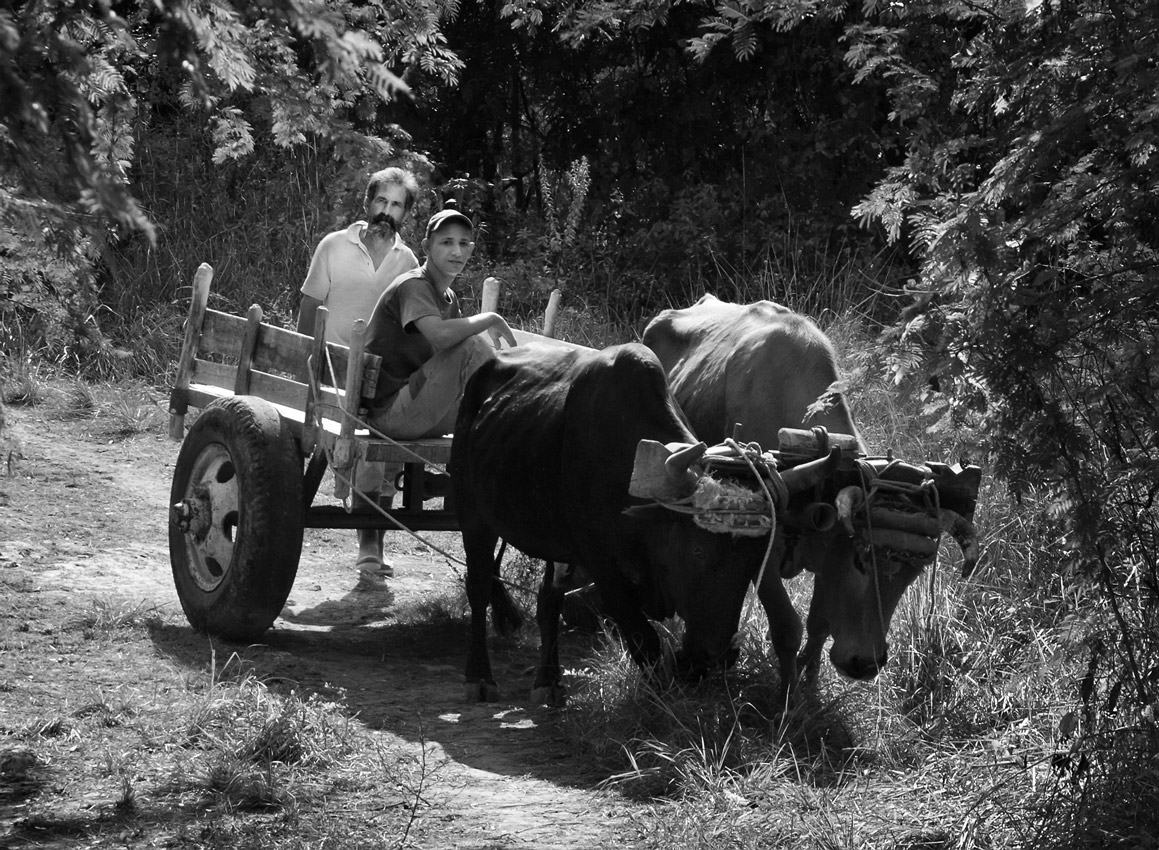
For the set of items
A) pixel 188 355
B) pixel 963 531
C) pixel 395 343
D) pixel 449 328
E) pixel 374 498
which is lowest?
pixel 374 498

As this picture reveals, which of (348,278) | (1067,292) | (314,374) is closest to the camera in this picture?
(1067,292)

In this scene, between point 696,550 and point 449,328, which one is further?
point 449,328

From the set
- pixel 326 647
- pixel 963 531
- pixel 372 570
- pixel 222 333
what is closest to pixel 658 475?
pixel 963 531

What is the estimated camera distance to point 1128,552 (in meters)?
4.35

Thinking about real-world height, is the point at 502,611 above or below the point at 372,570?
above

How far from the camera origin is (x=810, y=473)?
5227mm

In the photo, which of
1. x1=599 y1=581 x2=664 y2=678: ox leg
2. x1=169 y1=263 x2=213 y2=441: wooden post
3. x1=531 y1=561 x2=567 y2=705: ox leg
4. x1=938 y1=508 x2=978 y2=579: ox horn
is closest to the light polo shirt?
→ x1=169 y1=263 x2=213 y2=441: wooden post

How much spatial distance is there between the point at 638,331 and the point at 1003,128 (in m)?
7.11

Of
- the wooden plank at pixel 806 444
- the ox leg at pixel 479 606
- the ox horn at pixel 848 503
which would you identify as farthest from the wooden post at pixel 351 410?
the ox horn at pixel 848 503

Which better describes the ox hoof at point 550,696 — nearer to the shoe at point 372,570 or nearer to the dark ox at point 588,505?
the dark ox at point 588,505

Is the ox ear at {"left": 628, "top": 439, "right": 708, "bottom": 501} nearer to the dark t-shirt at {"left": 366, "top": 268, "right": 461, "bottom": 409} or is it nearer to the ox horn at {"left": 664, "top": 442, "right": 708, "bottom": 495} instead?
the ox horn at {"left": 664, "top": 442, "right": 708, "bottom": 495}

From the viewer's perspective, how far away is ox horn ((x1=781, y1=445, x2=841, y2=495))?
5207 millimetres

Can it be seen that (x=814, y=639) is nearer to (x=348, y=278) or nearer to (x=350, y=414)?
(x=350, y=414)

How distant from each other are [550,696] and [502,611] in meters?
1.04
